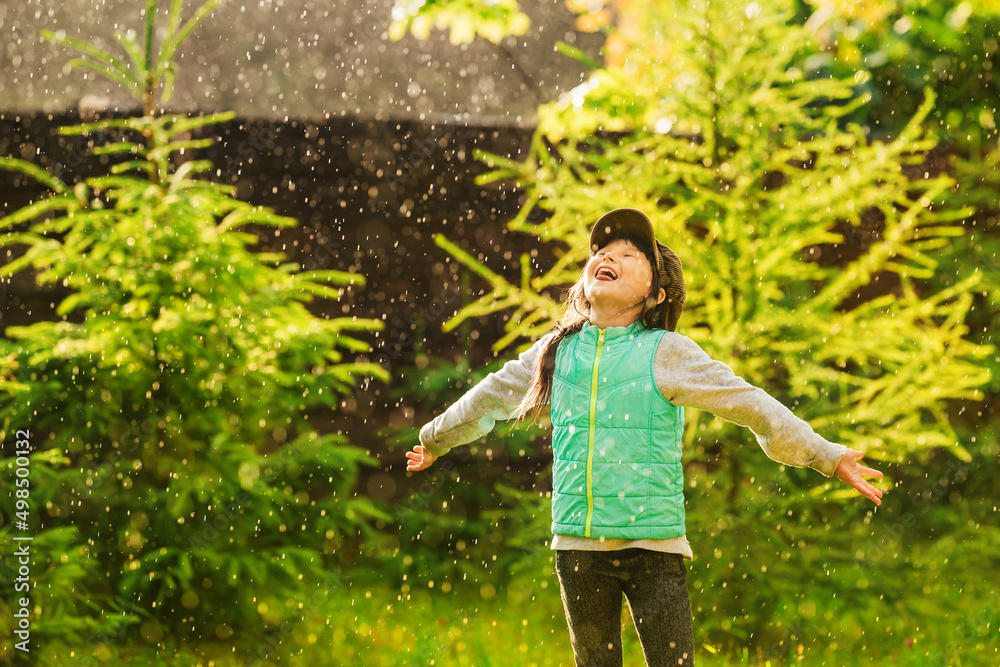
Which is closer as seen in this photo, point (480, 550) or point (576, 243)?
point (576, 243)

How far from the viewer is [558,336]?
2158 mm

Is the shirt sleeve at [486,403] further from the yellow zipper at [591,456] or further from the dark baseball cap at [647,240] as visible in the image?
the dark baseball cap at [647,240]

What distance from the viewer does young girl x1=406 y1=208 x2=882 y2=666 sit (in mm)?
1920

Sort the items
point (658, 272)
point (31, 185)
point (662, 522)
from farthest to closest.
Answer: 1. point (31, 185)
2. point (658, 272)
3. point (662, 522)

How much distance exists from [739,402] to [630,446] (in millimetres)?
296

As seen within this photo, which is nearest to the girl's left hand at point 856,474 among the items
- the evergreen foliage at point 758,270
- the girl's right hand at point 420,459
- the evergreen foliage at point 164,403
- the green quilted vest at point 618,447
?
the green quilted vest at point 618,447

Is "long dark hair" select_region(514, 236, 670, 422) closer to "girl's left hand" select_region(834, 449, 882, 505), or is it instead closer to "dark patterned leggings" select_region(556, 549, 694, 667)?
"dark patterned leggings" select_region(556, 549, 694, 667)

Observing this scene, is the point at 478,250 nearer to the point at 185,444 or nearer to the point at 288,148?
the point at 288,148

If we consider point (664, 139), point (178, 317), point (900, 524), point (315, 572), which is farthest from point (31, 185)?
point (900, 524)

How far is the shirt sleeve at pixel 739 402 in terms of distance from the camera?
1874 millimetres

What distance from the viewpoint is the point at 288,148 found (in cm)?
519

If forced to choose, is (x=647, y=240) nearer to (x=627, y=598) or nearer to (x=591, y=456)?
(x=591, y=456)

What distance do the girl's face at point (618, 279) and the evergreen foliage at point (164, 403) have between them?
1.81 metres

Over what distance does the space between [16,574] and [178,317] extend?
1185 mm
